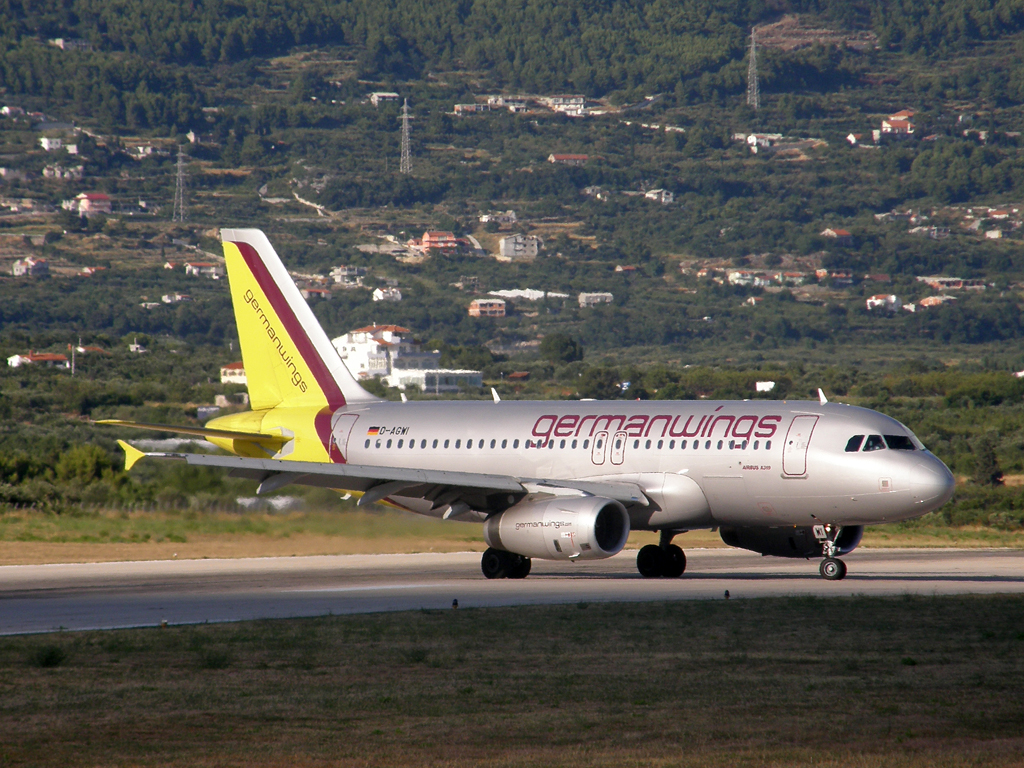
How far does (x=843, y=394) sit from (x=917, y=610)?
94809mm

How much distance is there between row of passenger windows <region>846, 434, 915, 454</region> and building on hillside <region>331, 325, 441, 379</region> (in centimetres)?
14478

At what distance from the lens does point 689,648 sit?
2005 cm

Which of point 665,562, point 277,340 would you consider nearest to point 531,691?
point 665,562

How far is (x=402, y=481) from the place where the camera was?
31.2 meters

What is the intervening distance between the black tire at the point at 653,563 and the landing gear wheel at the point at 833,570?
353cm

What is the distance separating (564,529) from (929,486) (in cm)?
739

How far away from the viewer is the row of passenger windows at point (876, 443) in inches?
1182

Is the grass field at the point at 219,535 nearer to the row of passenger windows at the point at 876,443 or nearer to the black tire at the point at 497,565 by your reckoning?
the black tire at the point at 497,565

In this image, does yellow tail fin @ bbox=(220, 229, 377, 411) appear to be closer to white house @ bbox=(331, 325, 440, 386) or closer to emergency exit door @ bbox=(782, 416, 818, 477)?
emergency exit door @ bbox=(782, 416, 818, 477)

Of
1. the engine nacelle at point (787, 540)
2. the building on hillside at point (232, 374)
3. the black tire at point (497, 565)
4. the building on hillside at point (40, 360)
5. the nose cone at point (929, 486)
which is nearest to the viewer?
the nose cone at point (929, 486)

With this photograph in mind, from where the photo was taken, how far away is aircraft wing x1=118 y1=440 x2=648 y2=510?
3055cm

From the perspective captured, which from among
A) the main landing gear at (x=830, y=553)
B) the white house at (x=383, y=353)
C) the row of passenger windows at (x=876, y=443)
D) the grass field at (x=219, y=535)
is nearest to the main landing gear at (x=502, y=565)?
the grass field at (x=219, y=535)

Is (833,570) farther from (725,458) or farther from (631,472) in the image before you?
(631,472)

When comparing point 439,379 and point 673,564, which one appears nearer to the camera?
point 673,564
